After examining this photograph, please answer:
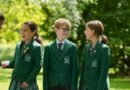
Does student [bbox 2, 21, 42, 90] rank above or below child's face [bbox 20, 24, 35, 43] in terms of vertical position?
below

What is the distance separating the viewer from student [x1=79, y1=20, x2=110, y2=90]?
23.9 feet

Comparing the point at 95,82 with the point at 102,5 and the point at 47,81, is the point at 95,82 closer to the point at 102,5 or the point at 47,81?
the point at 47,81

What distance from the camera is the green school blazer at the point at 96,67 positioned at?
7.26m

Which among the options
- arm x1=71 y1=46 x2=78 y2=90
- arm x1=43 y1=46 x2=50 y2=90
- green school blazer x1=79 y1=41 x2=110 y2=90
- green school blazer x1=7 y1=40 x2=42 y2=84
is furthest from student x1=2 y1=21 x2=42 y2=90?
green school blazer x1=79 y1=41 x2=110 y2=90

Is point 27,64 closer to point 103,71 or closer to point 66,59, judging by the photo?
point 66,59

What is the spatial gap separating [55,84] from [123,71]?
1623cm

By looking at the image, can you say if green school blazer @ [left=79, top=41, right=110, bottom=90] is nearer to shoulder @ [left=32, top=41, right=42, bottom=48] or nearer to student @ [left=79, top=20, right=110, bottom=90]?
student @ [left=79, top=20, right=110, bottom=90]

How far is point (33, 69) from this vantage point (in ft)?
25.5

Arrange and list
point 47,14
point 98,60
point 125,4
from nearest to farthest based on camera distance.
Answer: point 98,60 → point 125,4 → point 47,14

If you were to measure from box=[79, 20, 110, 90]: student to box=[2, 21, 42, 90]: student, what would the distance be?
0.78 m

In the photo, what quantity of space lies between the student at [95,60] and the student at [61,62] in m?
0.17

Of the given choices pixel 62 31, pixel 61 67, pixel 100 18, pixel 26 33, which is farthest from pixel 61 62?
pixel 100 18

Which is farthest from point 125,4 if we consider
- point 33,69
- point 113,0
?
point 33,69

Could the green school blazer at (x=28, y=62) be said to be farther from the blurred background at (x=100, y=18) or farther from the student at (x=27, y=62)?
the blurred background at (x=100, y=18)
